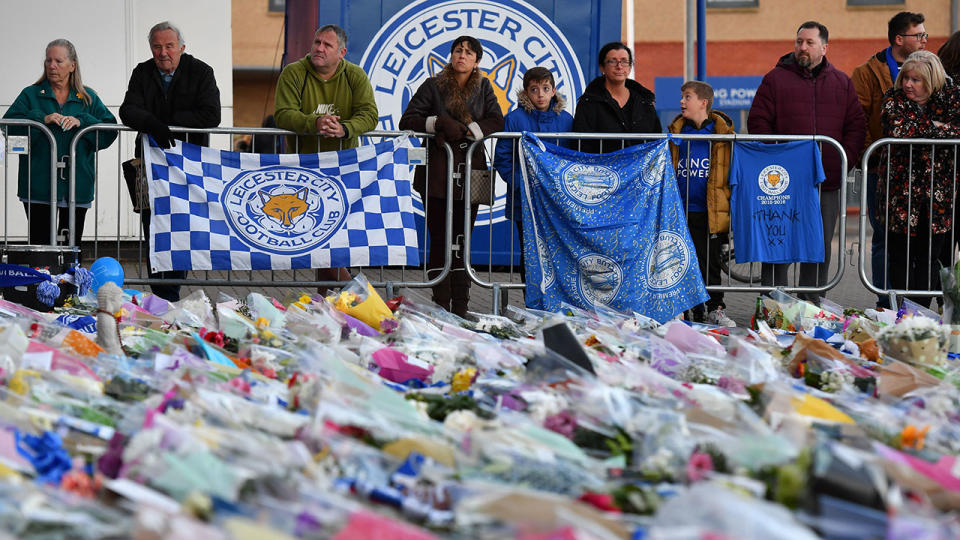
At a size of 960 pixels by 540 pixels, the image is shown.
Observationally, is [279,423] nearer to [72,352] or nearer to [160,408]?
[160,408]

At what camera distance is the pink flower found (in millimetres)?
2387

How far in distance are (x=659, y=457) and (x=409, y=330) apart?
7.33 ft

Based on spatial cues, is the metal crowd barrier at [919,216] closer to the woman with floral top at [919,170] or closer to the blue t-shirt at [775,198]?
the woman with floral top at [919,170]

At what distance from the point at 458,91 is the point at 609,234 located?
1.47 meters

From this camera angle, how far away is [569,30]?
36.0 ft

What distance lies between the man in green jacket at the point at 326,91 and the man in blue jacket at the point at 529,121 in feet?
2.93

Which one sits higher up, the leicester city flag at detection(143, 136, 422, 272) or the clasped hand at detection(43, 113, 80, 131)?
the clasped hand at detection(43, 113, 80, 131)

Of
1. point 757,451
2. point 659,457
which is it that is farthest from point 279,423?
Answer: point 757,451

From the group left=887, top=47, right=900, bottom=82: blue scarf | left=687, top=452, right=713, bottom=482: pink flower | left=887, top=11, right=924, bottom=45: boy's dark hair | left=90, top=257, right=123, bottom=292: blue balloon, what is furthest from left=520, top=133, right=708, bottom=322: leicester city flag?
left=687, top=452, right=713, bottom=482: pink flower

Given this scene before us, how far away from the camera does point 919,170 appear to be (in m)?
7.79

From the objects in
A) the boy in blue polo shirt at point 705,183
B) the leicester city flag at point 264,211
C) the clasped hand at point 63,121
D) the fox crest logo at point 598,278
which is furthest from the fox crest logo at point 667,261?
the clasped hand at point 63,121

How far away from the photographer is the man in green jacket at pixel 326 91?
7.93m

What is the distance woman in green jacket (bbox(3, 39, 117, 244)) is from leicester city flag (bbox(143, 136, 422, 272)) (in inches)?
24.9

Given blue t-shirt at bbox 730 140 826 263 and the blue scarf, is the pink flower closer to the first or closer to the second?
blue t-shirt at bbox 730 140 826 263
